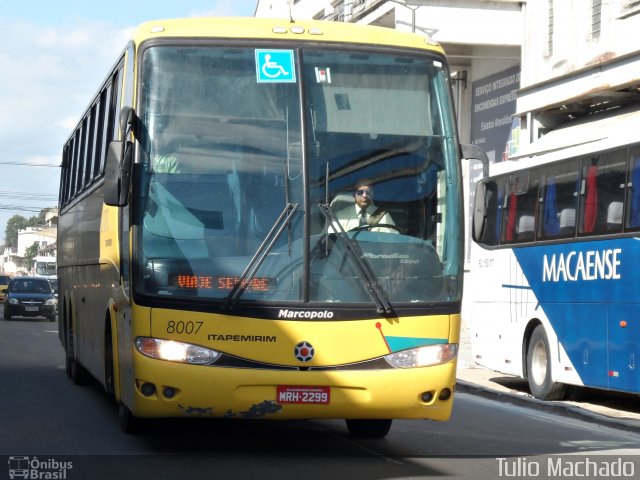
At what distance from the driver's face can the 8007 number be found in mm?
1566

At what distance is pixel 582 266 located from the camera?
55.3 feet

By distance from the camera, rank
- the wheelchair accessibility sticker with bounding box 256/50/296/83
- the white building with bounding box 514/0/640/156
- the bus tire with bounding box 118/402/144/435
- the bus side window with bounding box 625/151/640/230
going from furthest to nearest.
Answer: the white building with bounding box 514/0/640/156, the bus side window with bounding box 625/151/640/230, the bus tire with bounding box 118/402/144/435, the wheelchair accessibility sticker with bounding box 256/50/296/83

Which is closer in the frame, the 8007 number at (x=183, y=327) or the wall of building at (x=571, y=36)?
the 8007 number at (x=183, y=327)

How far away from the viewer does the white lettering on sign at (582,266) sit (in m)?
16.0

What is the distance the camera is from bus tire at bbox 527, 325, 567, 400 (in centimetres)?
1811

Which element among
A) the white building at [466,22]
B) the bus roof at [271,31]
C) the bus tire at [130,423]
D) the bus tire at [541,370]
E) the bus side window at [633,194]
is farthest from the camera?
the white building at [466,22]

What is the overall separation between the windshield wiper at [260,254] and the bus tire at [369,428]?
2483mm

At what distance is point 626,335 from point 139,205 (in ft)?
25.2

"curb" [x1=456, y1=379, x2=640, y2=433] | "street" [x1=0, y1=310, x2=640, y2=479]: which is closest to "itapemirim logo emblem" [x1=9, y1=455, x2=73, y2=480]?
"street" [x1=0, y1=310, x2=640, y2=479]

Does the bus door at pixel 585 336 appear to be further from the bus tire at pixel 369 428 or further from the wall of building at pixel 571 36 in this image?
the wall of building at pixel 571 36

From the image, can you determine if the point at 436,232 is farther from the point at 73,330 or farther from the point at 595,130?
the point at 595,130

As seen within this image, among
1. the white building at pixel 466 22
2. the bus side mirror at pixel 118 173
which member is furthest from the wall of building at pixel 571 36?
the bus side mirror at pixel 118 173

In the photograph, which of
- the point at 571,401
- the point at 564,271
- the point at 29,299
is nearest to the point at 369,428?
the point at 564,271

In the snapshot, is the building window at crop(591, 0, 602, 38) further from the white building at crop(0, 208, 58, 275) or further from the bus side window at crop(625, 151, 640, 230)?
the white building at crop(0, 208, 58, 275)
